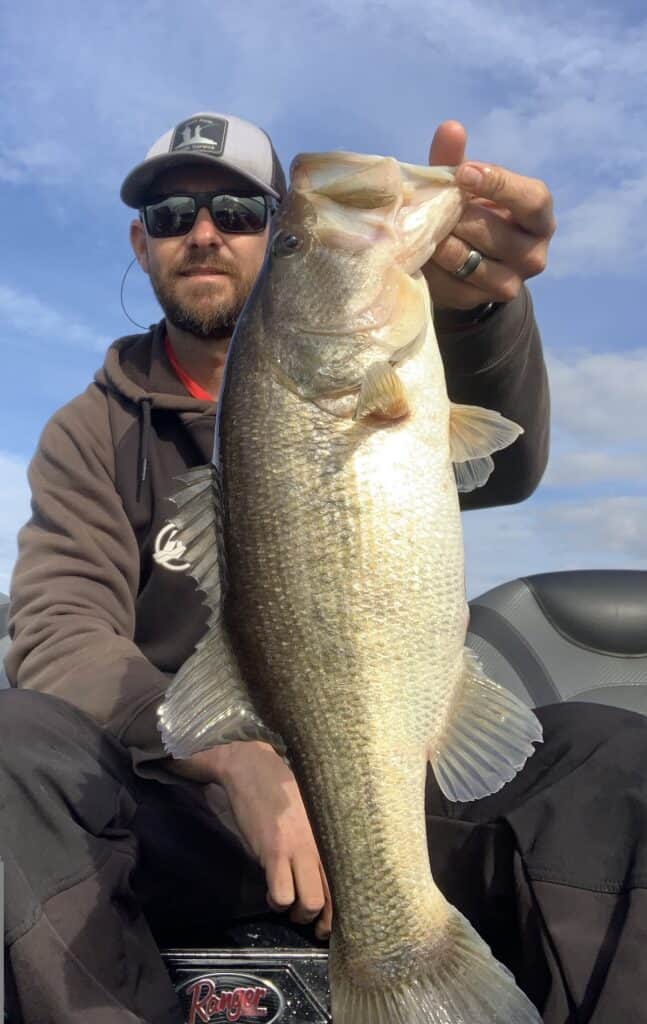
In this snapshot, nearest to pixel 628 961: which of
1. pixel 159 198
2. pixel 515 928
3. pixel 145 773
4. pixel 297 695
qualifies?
pixel 515 928

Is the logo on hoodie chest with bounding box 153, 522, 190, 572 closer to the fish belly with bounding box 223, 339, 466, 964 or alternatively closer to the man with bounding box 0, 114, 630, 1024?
the man with bounding box 0, 114, 630, 1024

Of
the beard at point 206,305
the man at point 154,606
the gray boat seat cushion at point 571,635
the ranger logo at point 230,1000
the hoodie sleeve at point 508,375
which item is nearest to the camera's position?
the man at point 154,606

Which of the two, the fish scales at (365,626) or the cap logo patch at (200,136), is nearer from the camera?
the fish scales at (365,626)

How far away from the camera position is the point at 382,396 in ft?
6.07

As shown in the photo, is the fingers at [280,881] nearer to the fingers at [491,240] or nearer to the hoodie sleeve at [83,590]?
the hoodie sleeve at [83,590]

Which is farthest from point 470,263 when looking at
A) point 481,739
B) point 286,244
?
point 481,739

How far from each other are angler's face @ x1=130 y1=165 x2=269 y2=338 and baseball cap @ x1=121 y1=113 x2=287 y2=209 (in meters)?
0.05

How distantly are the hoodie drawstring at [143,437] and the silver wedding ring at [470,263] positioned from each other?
1.64m

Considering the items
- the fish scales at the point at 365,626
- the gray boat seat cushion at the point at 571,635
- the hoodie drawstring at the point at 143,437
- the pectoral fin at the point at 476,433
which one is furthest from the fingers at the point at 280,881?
the gray boat seat cushion at the point at 571,635

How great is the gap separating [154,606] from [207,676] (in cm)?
145

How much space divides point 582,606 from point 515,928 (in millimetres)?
3091

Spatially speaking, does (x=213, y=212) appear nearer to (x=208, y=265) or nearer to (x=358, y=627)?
(x=208, y=265)

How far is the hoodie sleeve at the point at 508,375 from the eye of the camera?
269 centimetres

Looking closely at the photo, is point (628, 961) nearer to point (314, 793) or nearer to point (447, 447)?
point (314, 793)
